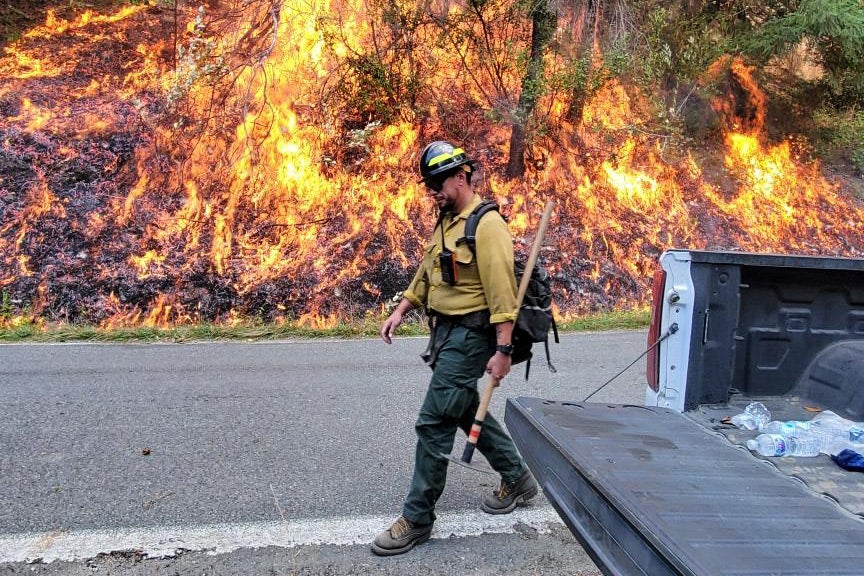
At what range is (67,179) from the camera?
9.66 metres

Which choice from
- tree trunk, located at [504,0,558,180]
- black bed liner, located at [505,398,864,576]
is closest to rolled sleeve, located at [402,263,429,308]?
black bed liner, located at [505,398,864,576]

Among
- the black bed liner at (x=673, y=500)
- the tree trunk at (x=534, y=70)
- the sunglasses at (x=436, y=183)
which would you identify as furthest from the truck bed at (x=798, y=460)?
the tree trunk at (x=534, y=70)

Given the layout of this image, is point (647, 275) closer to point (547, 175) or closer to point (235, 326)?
point (547, 175)

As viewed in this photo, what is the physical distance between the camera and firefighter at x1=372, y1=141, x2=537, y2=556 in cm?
307

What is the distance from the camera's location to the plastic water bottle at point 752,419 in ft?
10.8

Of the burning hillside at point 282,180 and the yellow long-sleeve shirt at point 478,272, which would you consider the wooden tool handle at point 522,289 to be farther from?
the burning hillside at point 282,180

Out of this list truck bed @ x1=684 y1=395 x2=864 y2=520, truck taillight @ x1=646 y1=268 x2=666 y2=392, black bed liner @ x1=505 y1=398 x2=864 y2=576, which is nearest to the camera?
black bed liner @ x1=505 y1=398 x2=864 y2=576

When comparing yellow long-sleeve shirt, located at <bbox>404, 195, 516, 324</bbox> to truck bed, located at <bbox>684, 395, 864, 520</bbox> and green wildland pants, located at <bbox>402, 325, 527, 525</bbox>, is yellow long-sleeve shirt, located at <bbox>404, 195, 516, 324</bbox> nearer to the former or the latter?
green wildland pants, located at <bbox>402, 325, 527, 525</bbox>

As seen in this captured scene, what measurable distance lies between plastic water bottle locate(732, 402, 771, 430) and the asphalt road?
1038mm

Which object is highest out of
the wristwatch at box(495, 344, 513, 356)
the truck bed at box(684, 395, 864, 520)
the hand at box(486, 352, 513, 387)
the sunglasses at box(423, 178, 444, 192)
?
the sunglasses at box(423, 178, 444, 192)

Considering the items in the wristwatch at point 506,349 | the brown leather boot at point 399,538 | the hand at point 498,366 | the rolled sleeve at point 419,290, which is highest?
the rolled sleeve at point 419,290

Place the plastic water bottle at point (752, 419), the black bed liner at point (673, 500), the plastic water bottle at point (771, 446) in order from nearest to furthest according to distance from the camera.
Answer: the black bed liner at point (673, 500) → the plastic water bottle at point (771, 446) → the plastic water bottle at point (752, 419)

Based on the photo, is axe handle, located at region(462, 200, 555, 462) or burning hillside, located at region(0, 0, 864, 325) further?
burning hillside, located at region(0, 0, 864, 325)

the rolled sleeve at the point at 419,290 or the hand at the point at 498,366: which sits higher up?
the rolled sleeve at the point at 419,290
